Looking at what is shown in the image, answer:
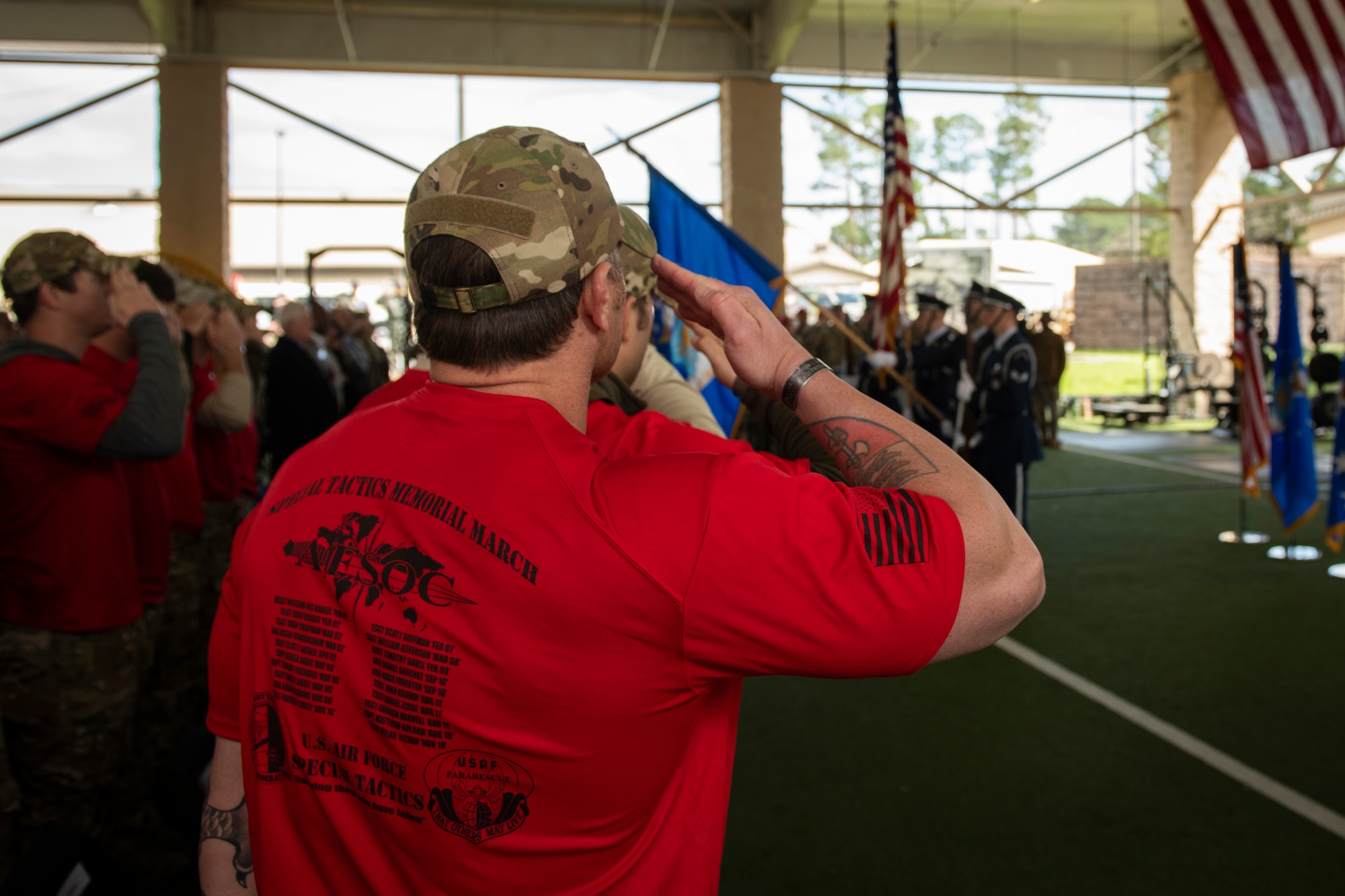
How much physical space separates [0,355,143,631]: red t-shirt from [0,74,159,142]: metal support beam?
1414cm

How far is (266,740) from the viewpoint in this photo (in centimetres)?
103

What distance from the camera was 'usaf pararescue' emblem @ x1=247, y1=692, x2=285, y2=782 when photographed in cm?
102

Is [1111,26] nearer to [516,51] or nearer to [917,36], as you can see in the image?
[917,36]

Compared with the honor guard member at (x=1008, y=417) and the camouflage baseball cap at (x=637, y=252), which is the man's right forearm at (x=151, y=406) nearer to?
the camouflage baseball cap at (x=637, y=252)

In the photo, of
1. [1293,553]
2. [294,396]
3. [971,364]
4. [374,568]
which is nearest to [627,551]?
[374,568]

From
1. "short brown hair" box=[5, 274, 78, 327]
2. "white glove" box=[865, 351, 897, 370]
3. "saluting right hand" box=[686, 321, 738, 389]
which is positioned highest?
"white glove" box=[865, 351, 897, 370]

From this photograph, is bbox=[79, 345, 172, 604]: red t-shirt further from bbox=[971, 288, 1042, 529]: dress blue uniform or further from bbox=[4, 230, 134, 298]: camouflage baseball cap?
bbox=[971, 288, 1042, 529]: dress blue uniform

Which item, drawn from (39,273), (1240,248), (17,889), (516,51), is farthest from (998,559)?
(516,51)

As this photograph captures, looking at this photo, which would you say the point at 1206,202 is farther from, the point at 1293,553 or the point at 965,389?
the point at 1293,553

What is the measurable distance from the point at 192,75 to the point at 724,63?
7.98 metres

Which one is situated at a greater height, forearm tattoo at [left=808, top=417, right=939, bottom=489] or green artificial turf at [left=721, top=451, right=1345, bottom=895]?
forearm tattoo at [left=808, top=417, right=939, bottom=489]

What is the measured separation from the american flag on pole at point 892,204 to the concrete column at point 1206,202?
1187 centimetres

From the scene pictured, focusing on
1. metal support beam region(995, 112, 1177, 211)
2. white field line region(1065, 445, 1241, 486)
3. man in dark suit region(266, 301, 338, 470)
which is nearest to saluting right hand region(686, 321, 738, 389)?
man in dark suit region(266, 301, 338, 470)

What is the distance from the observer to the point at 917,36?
16.2 metres
